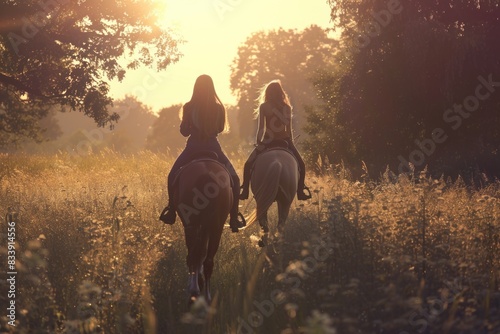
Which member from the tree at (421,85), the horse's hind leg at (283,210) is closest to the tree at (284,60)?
the tree at (421,85)

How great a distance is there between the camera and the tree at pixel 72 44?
64.0ft

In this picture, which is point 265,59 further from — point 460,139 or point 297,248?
point 297,248

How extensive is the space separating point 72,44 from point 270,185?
1229 cm

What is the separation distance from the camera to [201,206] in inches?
314

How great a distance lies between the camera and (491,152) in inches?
953

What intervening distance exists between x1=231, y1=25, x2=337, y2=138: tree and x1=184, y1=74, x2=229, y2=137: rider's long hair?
73956 millimetres

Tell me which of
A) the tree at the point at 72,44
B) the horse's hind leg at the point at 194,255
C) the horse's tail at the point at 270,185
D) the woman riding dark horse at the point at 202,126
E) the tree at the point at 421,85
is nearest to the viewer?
the horse's hind leg at the point at 194,255

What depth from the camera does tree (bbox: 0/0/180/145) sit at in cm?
1950

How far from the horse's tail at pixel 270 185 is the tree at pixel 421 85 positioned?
1313 centimetres

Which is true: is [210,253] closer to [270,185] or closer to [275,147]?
[270,185]

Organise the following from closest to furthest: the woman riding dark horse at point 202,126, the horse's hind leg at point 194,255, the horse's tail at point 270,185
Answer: the horse's hind leg at point 194,255 → the woman riding dark horse at point 202,126 → the horse's tail at point 270,185

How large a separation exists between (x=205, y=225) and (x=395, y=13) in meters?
17.7

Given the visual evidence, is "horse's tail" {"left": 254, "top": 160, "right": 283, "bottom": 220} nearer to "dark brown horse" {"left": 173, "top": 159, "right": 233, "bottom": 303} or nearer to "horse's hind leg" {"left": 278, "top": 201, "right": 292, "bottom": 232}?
"horse's hind leg" {"left": 278, "top": 201, "right": 292, "bottom": 232}

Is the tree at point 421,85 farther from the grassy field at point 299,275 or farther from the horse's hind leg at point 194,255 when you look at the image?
the horse's hind leg at point 194,255
